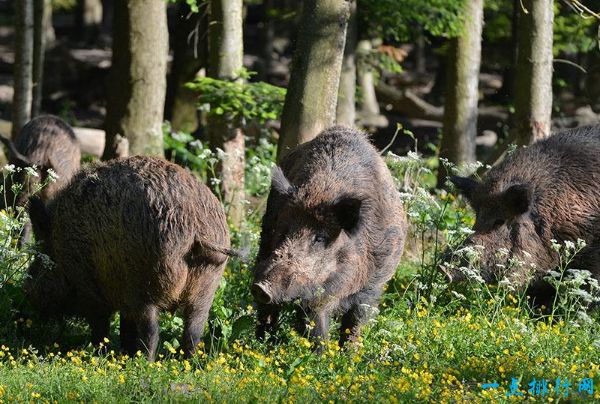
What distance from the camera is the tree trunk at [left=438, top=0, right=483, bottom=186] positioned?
14.6m

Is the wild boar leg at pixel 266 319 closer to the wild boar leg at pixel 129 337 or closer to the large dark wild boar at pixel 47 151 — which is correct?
the wild boar leg at pixel 129 337

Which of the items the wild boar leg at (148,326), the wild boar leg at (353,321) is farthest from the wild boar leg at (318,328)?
the wild boar leg at (148,326)

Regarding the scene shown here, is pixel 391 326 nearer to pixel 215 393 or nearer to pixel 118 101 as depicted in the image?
pixel 215 393

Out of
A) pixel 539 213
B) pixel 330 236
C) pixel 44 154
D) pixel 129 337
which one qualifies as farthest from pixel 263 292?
pixel 44 154

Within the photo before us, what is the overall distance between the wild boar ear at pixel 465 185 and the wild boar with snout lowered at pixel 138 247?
298cm

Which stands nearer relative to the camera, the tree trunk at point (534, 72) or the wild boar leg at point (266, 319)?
the wild boar leg at point (266, 319)

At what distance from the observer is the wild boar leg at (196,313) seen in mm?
7406

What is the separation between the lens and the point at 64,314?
26.9 ft

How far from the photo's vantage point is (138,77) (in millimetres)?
11984

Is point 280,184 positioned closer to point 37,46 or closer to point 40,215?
point 40,215

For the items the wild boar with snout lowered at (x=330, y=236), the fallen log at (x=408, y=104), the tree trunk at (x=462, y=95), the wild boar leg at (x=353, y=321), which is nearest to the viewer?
the wild boar with snout lowered at (x=330, y=236)

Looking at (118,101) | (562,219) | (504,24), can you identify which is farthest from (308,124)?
(504,24)

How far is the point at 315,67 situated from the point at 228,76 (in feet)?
6.92

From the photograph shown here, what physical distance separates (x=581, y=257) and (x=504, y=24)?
510 inches
